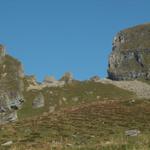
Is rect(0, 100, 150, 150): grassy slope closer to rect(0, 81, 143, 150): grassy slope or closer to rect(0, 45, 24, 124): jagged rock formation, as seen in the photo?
rect(0, 81, 143, 150): grassy slope

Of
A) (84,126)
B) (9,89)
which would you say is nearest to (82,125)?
(84,126)

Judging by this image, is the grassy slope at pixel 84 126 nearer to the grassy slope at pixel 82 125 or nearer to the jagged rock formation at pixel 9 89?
the grassy slope at pixel 82 125

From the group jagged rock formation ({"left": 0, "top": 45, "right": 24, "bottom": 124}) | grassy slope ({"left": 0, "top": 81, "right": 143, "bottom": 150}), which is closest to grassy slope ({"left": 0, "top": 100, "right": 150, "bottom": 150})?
grassy slope ({"left": 0, "top": 81, "right": 143, "bottom": 150})

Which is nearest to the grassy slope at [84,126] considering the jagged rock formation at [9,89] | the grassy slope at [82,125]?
the grassy slope at [82,125]

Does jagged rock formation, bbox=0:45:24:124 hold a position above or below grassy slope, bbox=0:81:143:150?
above

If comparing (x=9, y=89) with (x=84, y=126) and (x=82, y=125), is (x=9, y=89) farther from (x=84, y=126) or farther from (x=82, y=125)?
(x=84, y=126)

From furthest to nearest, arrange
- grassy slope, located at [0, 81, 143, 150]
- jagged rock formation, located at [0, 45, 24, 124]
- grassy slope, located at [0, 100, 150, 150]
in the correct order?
1. jagged rock formation, located at [0, 45, 24, 124]
2. grassy slope, located at [0, 81, 143, 150]
3. grassy slope, located at [0, 100, 150, 150]

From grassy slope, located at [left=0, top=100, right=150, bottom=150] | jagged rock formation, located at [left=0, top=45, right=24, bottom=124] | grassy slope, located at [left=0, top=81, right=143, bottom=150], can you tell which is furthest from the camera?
jagged rock formation, located at [left=0, top=45, right=24, bottom=124]

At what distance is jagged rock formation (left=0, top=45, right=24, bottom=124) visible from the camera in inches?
5541

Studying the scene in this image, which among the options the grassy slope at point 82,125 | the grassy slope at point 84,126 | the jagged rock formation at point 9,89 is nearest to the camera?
the grassy slope at point 84,126

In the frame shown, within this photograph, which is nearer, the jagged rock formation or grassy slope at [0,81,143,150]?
grassy slope at [0,81,143,150]

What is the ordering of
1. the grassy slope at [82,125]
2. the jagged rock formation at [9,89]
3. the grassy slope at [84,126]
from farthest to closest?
the jagged rock formation at [9,89]
the grassy slope at [82,125]
the grassy slope at [84,126]

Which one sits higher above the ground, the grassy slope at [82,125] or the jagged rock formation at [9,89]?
the jagged rock formation at [9,89]

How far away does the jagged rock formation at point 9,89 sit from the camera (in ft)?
462
